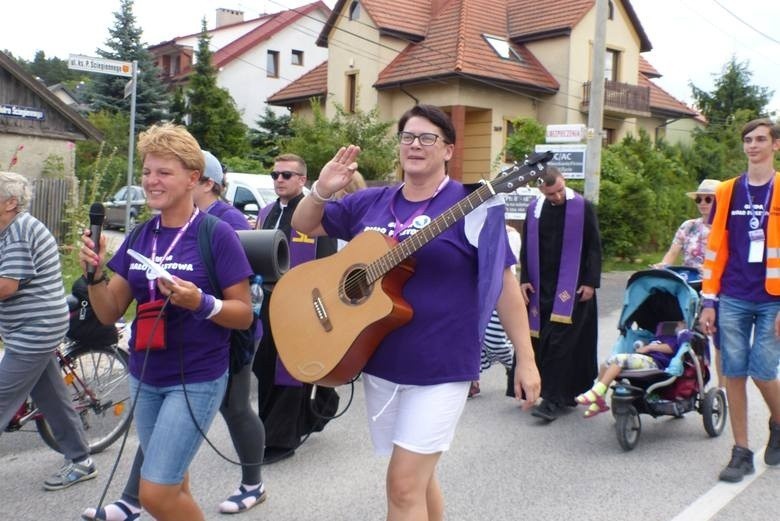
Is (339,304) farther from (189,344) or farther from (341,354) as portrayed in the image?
(189,344)

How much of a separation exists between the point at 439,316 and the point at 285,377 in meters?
2.40

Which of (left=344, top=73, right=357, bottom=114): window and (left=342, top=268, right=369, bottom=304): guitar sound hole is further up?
(left=344, top=73, right=357, bottom=114): window

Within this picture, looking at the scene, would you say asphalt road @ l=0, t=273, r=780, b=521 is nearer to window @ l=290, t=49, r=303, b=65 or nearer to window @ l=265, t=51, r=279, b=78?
window @ l=265, t=51, r=279, b=78

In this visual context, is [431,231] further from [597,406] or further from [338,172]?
[597,406]

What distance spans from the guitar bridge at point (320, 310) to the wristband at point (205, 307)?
15.6 inches

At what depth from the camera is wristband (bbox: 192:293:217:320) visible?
308cm

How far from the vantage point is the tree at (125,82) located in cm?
3547

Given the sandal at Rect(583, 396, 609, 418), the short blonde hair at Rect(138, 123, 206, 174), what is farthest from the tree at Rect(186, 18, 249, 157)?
the short blonde hair at Rect(138, 123, 206, 174)

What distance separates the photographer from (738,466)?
503 cm

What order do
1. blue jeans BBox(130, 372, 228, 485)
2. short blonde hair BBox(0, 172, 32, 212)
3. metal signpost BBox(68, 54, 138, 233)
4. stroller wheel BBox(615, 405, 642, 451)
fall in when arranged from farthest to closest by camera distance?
metal signpost BBox(68, 54, 138, 233), stroller wheel BBox(615, 405, 642, 451), short blonde hair BBox(0, 172, 32, 212), blue jeans BBox(130, 372, 228, 485)

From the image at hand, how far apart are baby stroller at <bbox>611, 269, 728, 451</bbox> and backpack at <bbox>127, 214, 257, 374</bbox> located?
9.60ft

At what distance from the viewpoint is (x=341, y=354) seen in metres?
3.06

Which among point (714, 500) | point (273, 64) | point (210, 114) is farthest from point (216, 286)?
point (273, 64)

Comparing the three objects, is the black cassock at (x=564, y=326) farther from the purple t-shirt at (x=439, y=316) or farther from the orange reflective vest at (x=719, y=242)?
the purple t-shirt at (x=439, y=316)
